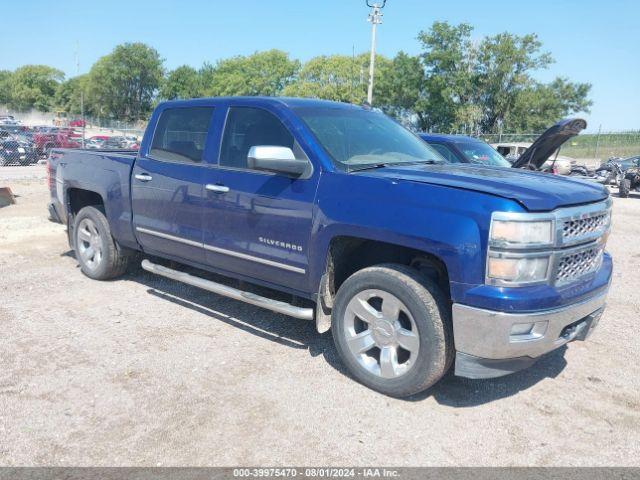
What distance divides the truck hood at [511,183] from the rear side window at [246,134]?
2.75 ft

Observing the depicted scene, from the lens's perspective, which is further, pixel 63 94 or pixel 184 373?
pixel 63 94

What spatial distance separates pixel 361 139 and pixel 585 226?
1.75m

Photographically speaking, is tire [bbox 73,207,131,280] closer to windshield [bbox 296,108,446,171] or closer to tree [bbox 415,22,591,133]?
windshield [bbox 296,108,446,171]

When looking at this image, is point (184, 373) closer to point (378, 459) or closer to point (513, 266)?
point (378, 459)

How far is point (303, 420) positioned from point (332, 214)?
1.32 m

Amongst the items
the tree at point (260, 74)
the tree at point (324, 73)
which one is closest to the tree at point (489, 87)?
the tree at point (324, 73)

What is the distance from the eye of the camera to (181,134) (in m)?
4.84

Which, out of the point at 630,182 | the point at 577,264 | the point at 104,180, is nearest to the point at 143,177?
the point at 104,180

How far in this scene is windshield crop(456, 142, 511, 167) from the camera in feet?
29.7

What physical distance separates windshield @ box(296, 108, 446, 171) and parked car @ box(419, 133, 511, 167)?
447 cm

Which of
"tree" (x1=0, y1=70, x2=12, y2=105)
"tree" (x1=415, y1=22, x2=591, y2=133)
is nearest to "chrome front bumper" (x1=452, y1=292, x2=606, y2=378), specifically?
"tree" (x1=415, y1=22, x2=591, y2=133)

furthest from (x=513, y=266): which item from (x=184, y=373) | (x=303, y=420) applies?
(x=184, y=373)

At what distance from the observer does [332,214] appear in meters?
3.54

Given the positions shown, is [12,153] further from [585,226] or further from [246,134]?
[585,226]
